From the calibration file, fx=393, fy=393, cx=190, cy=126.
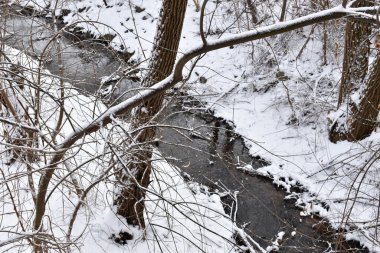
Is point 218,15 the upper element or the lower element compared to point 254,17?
upper

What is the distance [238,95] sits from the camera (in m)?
10.2

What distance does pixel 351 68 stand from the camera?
23.5 ft

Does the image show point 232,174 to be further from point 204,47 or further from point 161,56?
point 204,47

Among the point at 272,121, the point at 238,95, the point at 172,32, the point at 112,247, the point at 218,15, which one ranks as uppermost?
the point at 218,15

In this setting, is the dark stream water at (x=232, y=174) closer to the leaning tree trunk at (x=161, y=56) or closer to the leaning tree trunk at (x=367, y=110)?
the leaning tree trunk at (x=161, y=56)

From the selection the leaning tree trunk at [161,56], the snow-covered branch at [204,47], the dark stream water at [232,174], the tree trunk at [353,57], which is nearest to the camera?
the snow-covered branch at [204,47]

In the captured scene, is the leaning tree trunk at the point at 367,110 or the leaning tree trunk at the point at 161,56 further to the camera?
the leaning tree trunk at the point at 367,110

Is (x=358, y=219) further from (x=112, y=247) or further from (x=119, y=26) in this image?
(x=119, y=26)

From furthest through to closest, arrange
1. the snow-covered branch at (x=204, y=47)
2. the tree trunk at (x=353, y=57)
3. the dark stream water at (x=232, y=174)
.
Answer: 1. the tree trunk at (x=353, y=57)
2. the dark stream water at (x=232, y=174)
3. the snow-covered branch at (x=204, y=47)

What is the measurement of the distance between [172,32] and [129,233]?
2837 millimetres

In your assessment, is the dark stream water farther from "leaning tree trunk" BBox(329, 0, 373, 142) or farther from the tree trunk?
the tree trunk

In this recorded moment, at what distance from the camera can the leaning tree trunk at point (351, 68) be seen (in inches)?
264

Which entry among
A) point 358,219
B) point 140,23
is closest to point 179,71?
point 358,219

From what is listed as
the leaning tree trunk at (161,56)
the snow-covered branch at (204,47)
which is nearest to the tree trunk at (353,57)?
the leaning tree trunk at (161,56)
